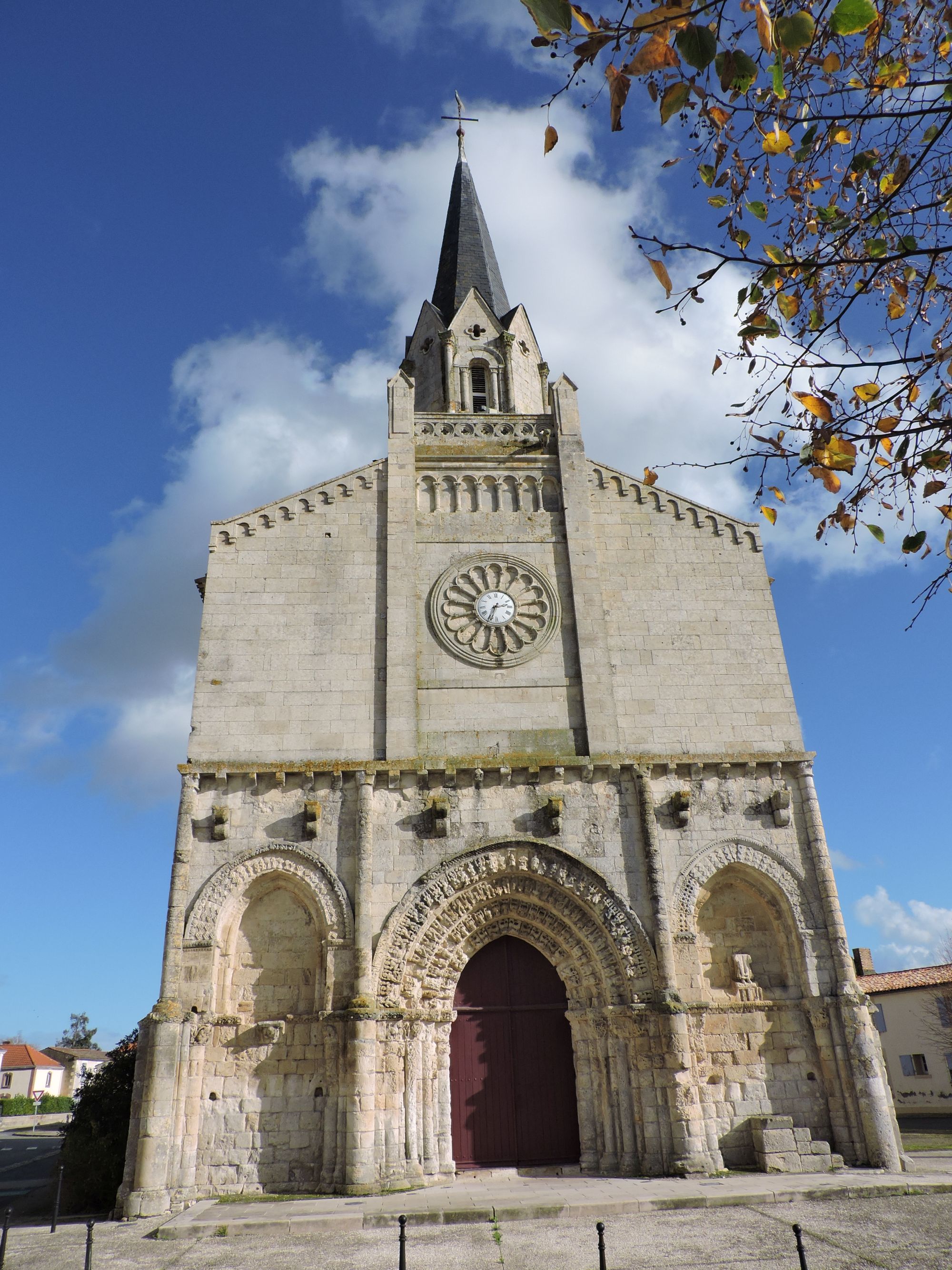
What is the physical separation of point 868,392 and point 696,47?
2.40m

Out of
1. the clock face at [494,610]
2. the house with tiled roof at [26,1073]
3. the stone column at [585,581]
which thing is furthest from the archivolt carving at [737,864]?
the house with tiled roof at [26,1073]

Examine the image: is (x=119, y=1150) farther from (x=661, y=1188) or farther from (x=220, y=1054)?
(x=661, y=1188)

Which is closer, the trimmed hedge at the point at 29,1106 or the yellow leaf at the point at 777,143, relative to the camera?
the yellow leaf at the point at 777,143

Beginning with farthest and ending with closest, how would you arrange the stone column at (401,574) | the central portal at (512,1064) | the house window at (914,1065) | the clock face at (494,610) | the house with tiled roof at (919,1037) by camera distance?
the house window at (914,1065), the house with tiled roof at (919,1037), the clock face at (494,610), the stone column at (401,574), the central portal at (512,1064)

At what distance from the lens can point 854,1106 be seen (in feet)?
43.7

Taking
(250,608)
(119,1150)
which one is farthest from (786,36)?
(119,1150)

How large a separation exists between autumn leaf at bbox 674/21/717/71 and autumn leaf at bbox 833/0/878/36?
0.59 meters

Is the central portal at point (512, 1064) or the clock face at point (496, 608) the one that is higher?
the clock face at point (496, 608)

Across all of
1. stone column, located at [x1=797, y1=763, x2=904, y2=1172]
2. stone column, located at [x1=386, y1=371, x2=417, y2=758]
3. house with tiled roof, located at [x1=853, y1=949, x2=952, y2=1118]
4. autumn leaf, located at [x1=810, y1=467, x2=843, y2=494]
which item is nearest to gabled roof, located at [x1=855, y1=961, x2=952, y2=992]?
house with tiled roof, located at [x1=853, y1=949, x2=952, y2=1118]

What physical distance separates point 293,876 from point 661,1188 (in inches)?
278

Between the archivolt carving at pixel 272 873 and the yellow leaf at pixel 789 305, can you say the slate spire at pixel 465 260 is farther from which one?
the yellow leaf at pixel 789 305

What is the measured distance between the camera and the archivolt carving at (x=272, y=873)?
1386cm

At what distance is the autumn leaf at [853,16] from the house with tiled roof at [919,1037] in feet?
112

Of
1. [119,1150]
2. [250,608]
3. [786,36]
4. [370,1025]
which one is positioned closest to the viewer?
[786,36]
